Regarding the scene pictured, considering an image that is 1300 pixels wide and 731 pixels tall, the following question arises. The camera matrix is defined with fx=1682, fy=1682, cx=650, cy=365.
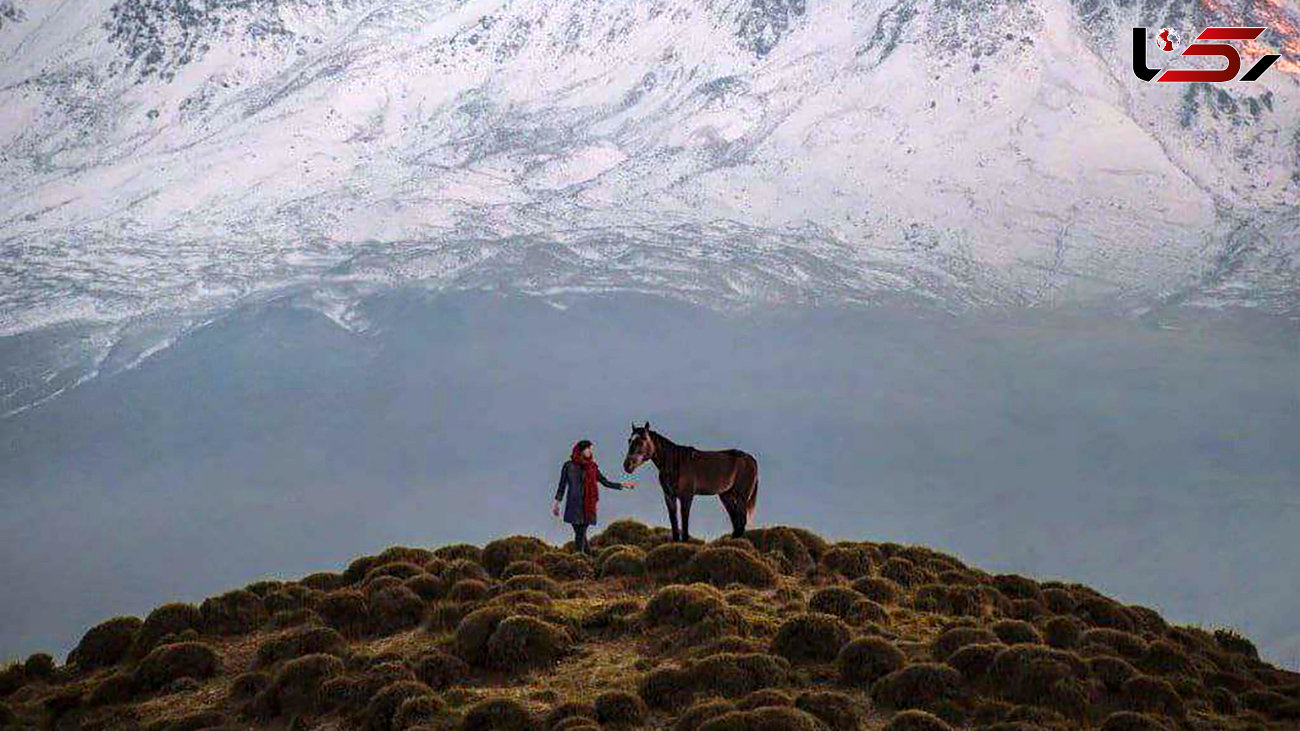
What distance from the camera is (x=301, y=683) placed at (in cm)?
4091

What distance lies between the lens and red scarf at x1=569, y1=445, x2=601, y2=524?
163 ft

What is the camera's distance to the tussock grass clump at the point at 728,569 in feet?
157

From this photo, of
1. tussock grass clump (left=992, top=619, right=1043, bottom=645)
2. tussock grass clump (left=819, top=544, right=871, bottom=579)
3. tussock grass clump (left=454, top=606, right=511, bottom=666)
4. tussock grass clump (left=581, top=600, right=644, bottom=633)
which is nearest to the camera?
tussock grass clump (left=454, top=606, right=511, bottom=666)

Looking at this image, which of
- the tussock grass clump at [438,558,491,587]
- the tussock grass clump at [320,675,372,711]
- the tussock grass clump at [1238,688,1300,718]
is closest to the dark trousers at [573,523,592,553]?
the tussock grass clump at [438,558,491,587]

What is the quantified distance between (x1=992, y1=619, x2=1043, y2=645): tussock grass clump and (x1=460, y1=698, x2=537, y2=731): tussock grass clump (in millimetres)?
13025

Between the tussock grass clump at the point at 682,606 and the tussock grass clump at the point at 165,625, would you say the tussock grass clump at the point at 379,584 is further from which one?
the tussock grass clump at the point at 682,606

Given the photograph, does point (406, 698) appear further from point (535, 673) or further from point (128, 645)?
point (128, 645)

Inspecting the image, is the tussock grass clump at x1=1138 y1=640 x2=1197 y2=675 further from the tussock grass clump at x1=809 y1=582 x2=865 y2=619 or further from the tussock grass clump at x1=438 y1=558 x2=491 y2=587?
the tussock grass clump at x1=438 y1=558 x2=491 y2=587

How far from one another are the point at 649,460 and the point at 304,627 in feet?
37.6

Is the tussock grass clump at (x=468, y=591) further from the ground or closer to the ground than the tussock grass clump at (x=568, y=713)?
closer to the ground

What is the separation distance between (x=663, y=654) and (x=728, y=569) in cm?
724

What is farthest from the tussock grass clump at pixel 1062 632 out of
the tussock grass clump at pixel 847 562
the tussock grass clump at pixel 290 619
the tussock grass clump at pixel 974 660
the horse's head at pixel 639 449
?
the tussock grass clump at pixel 290 619

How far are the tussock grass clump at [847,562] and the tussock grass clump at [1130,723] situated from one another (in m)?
14.0

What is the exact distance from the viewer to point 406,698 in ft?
127
